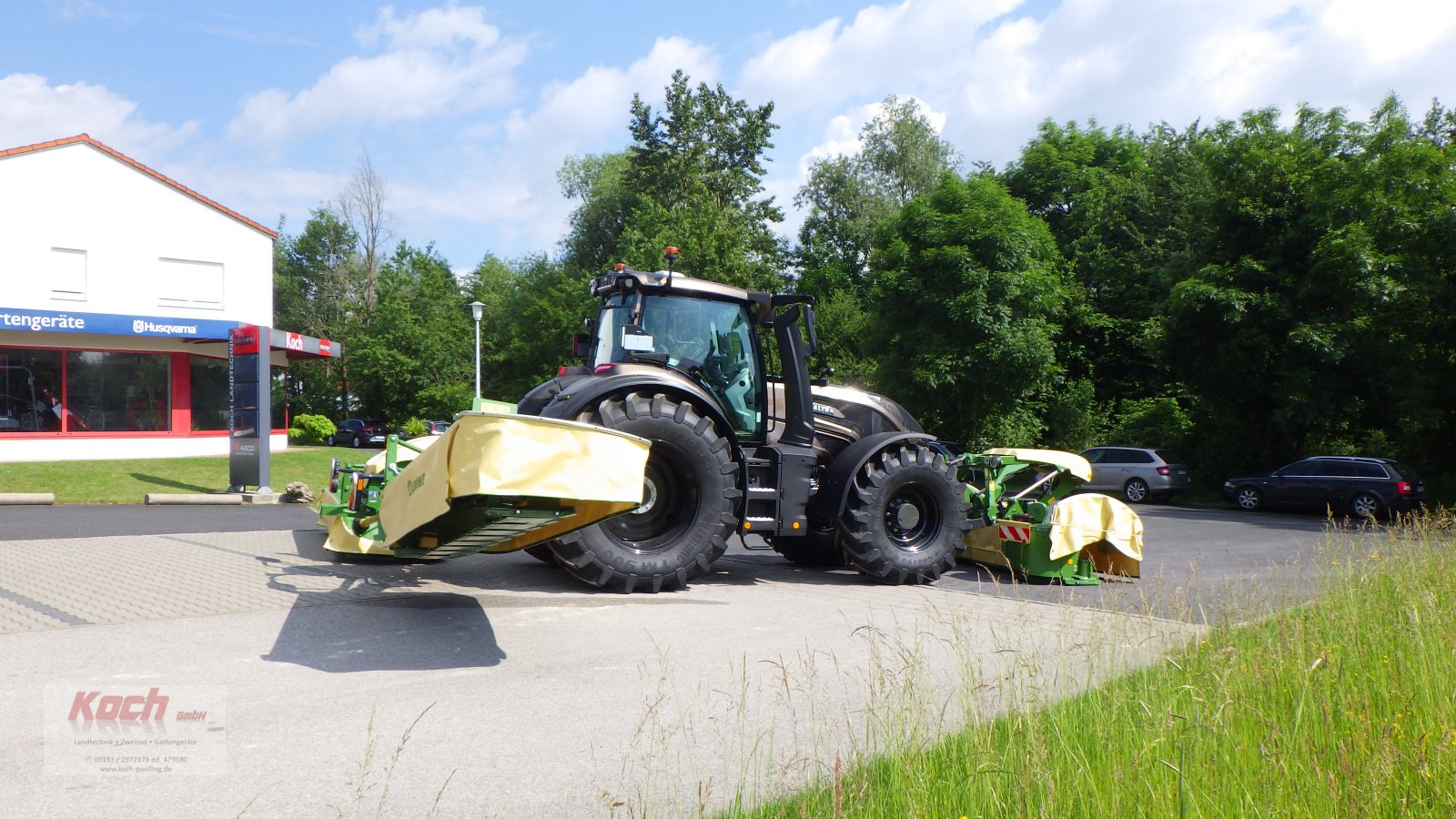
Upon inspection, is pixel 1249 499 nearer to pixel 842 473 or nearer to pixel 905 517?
pixel 905 517

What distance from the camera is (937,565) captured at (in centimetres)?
928

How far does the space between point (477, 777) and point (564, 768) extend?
0.34 metres

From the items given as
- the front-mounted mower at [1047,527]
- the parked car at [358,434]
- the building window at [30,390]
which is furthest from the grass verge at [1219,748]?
the parked car at [358,434]

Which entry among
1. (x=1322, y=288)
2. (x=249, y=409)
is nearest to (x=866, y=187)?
(x=1322, y=288)

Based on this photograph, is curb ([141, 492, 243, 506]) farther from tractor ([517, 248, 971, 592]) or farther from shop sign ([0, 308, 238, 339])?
tractor ([517, 248, 971, 592])

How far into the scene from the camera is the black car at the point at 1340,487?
71.3 ft

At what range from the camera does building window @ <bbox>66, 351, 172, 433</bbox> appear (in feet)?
80.6

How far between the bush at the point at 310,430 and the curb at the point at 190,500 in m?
23.9

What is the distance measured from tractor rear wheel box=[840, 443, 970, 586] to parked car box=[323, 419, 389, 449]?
129 ft

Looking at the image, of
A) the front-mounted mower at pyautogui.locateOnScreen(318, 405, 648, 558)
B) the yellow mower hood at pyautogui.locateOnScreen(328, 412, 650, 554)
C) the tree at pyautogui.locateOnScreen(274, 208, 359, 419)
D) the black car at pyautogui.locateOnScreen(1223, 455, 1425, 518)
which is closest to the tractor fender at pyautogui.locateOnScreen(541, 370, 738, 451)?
the front-mounted mower at pyautogui.locateOnScreen(318, 405, 648, 558)

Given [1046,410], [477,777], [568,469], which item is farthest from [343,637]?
[1046,410]

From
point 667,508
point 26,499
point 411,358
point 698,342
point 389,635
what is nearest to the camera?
point 389,635

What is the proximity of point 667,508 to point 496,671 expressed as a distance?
285 centimetres

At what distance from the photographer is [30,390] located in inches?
939
